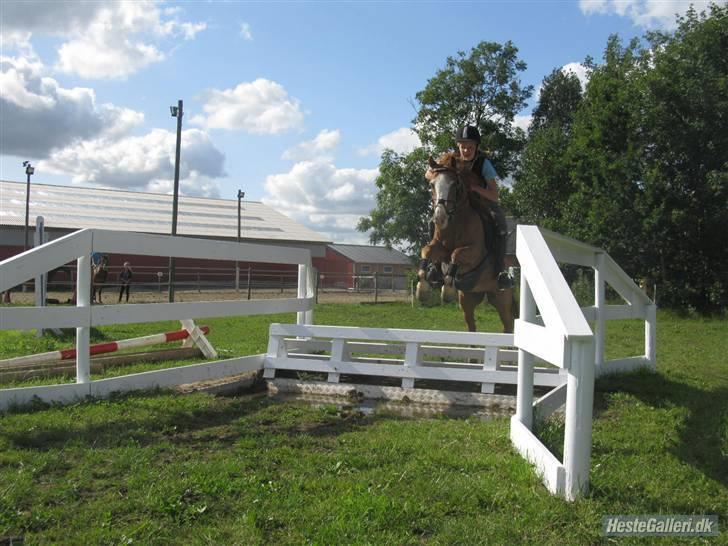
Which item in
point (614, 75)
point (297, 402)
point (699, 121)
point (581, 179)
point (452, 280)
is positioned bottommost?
point (297, 402)

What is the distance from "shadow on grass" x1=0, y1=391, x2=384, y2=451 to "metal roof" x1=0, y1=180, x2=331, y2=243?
31670 mm

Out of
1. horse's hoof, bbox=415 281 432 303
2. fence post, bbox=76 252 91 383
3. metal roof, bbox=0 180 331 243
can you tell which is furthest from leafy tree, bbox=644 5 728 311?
metal roof, bbox=0 180 331 243

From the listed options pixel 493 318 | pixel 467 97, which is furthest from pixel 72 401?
pixel 467 97

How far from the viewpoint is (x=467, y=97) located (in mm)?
32406

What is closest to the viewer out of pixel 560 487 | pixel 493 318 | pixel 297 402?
pixel 560 487

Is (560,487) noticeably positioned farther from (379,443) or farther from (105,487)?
(105,487)

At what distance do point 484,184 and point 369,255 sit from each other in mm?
51908

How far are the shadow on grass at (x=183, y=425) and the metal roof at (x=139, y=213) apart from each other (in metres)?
31.7

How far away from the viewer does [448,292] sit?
6.28m

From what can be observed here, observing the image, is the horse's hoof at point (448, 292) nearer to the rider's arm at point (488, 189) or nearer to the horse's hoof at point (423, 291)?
the horse's hoof at point (423, 291)

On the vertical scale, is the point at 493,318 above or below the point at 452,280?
below

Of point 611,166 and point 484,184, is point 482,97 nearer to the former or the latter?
point 611,166

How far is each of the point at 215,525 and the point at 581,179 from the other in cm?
2328

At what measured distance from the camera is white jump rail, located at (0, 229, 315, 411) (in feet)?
15.4
